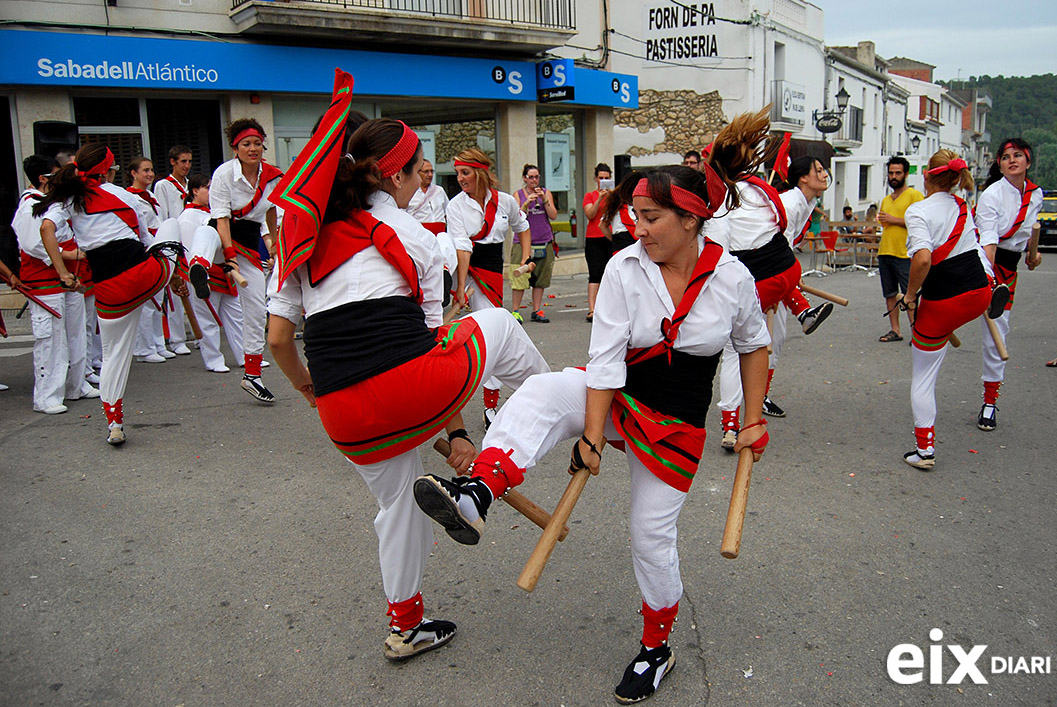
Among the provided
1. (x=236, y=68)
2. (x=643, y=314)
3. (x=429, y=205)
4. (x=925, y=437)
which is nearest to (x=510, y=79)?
(x=236, y=68)

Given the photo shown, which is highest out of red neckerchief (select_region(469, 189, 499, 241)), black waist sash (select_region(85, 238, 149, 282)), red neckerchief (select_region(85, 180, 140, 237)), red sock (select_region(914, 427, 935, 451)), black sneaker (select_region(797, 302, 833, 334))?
red neckerchief (select_region(85, 180, 140, 237))

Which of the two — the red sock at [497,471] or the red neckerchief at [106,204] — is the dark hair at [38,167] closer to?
the red neckerchief at [106,204]

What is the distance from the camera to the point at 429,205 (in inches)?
314

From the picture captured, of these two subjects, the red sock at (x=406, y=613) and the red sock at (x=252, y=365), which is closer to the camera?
the red sock at (x=406, y=613)

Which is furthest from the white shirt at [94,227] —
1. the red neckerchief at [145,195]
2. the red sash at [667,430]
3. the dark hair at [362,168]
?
the red sash at [667,430]

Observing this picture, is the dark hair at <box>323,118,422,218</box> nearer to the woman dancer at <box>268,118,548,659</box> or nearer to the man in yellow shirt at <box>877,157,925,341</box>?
the woman dancer at <box>268,118,548,659</box>

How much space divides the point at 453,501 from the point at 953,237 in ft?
13.6

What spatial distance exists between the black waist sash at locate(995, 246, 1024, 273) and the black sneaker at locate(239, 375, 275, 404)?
6.29 meters

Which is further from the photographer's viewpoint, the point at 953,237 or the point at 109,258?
the point at 109,258

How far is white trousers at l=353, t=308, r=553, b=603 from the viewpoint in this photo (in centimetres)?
310

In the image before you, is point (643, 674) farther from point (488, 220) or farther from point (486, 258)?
point (488, 220)

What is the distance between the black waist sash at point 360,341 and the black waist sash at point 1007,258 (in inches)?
245

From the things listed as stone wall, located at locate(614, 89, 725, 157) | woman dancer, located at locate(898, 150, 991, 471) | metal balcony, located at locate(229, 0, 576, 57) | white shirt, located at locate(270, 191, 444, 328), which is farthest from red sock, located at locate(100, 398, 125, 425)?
stone wall, located at locate(614, 89, 725, 157)

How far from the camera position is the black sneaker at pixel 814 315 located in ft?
19.7
